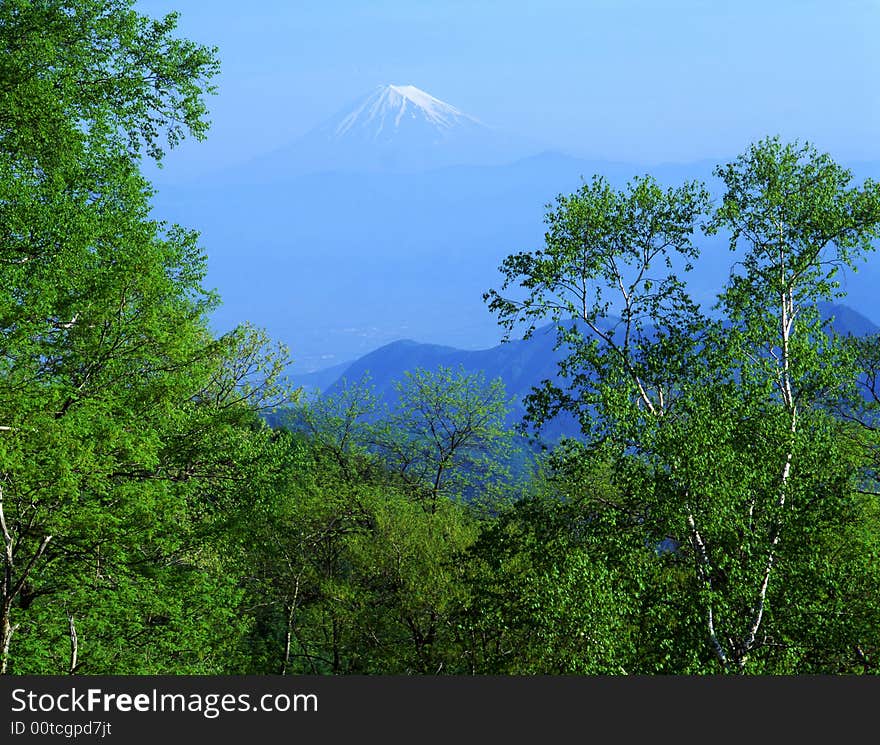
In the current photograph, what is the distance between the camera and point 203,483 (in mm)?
21578

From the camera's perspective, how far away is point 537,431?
66.4 ft

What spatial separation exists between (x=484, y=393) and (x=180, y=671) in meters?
26.7

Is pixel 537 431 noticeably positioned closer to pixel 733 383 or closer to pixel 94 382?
pixel 733 383

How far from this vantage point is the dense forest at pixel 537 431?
15508 millimetres

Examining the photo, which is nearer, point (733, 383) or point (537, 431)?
point (733, 383)

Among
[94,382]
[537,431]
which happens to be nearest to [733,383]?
[537,431]

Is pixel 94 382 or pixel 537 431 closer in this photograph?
pixel 94 382

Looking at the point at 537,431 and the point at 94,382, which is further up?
the point at 94,382

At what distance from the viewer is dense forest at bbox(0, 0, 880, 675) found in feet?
50.9

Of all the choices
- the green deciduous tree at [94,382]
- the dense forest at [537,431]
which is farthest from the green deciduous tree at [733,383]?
the green deciduous tree at [94,382]

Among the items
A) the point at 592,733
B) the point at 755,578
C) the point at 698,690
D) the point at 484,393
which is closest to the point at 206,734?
the point at 592,733

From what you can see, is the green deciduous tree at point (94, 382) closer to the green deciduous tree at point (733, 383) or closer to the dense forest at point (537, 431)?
the dense forest at point (537, 431)

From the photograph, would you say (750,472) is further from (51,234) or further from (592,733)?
(51,234)

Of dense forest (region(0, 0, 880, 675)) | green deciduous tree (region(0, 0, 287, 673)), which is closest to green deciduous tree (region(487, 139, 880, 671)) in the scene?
dense forest (region(0, 0, 880, 675))
